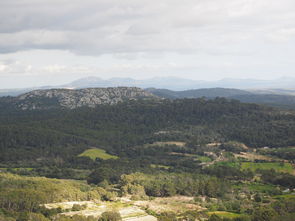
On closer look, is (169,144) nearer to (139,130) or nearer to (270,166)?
(139,130)

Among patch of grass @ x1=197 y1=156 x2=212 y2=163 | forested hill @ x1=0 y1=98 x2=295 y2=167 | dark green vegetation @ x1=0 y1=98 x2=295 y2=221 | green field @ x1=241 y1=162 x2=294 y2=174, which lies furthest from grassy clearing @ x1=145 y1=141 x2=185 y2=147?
green field @ x1=241 y1=162 x2=294 y2=174

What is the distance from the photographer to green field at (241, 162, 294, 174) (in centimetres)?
9969

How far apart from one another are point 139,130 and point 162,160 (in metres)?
57.0

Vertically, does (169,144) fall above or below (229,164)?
above

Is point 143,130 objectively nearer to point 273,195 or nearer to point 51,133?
point 51,133

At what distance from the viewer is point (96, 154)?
5389 inches

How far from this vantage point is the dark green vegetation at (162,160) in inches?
2670

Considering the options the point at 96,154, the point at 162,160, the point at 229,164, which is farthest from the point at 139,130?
the point at 229,164

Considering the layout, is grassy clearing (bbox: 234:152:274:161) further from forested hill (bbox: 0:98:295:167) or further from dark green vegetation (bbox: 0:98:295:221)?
forested hill (bbox: 0:98:295:167)

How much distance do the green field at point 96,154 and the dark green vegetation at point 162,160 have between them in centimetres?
40

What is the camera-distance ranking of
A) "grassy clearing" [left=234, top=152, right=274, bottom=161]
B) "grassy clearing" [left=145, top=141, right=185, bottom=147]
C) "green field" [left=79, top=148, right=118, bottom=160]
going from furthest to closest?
"grassy clearing" [left=145, top=141, right=185, bottom=147], "green field" [left=79, top=148, right=118, bottom=160], "grassy clearing" [left=234, top=152, right=274, bottom=161]

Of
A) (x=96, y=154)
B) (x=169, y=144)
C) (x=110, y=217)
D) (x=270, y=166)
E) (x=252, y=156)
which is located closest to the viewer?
(x=110, y=217)

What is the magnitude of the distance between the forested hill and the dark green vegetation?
441 mm

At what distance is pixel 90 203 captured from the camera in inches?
2800
